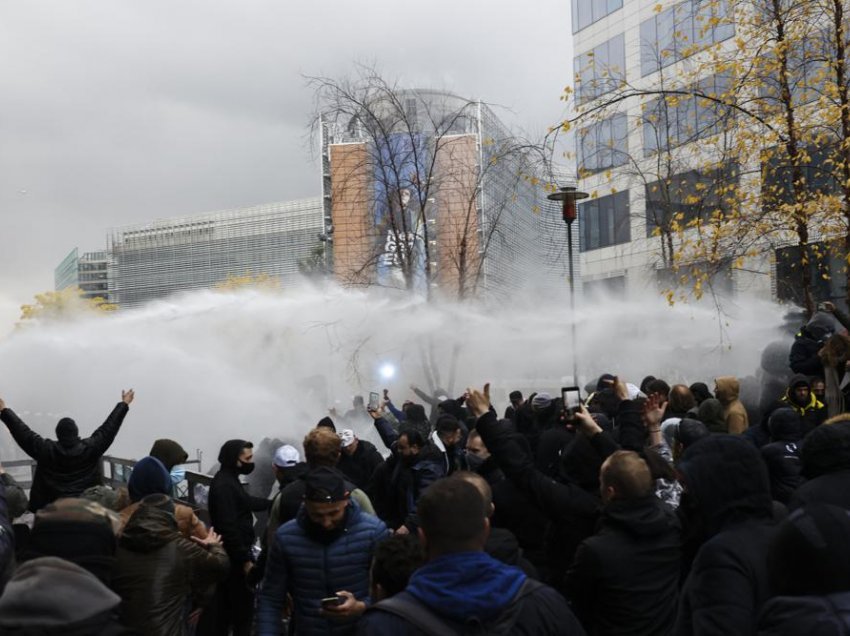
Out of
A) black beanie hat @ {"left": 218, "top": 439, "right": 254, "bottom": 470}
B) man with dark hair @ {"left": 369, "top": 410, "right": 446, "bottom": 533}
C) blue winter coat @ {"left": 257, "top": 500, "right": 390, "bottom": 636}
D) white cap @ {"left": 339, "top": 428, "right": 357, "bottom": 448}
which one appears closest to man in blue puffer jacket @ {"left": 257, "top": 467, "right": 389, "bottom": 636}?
blue winter coat @ {"left": 257, "top": 500, "right": 390, "bottom": 636}

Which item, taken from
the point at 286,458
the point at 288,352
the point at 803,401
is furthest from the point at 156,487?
the point at 288,352

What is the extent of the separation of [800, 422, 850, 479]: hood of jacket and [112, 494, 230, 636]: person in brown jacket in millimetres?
2906

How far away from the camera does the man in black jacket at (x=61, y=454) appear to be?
7250 millimetres

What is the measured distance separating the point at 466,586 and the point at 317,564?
1800 millimetres

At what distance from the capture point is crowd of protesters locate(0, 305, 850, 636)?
7.61ft

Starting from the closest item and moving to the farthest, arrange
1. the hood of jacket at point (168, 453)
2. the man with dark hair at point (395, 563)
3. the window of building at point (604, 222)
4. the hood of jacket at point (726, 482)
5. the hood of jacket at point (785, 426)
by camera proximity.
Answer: the hood of jacket at point (726, 482), the man with dark hair at point (395, 563), the hood of jacket at point (785, 426), the hood of jacket at point (168, 453), the window of building at point (604, 222)

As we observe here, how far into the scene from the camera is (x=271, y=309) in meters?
17.8

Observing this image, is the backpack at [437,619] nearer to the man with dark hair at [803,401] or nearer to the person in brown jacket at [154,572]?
the person in brown jacket at [154,572]

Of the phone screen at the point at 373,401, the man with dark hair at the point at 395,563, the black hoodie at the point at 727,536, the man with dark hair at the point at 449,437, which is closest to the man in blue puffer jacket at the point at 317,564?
the man with dark hair at the point at 395,563

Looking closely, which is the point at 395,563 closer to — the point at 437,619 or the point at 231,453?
the point at 437,619

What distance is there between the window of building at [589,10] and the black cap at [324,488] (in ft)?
110

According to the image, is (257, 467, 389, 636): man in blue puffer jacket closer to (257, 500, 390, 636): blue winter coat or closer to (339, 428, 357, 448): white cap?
(257, 500, 390, 636): blue winter coat

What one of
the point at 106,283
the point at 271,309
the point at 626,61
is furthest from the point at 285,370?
the point at 106,283

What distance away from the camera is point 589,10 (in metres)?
36.0
